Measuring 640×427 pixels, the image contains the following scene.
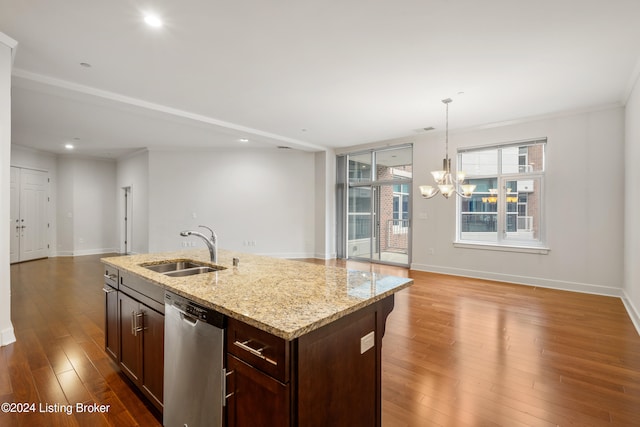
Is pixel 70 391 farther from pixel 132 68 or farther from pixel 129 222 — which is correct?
pixel 129 222

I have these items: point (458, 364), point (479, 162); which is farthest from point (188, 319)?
point (479, 162)

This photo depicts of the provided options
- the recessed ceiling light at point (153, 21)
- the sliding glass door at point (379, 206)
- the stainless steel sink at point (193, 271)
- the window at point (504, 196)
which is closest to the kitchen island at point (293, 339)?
the stainless steel sink at point (193, 271)

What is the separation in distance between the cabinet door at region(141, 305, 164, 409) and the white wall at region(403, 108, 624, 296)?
547 centimetres

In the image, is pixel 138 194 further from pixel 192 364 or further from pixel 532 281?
pixel 532 281

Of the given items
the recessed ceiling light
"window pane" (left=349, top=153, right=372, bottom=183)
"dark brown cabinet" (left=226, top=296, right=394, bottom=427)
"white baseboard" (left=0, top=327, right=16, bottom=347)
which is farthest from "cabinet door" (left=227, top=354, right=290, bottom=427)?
"window pane" (left=349, top=153, right=372, bottom=183)

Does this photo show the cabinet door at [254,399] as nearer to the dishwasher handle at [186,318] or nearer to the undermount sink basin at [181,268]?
the dishwasher handle at [186,318]

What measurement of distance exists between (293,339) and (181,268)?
6.07 ft

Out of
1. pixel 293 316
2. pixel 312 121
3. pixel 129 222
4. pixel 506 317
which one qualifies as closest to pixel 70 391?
pixel 293 316

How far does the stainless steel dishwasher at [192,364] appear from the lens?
1386 mm

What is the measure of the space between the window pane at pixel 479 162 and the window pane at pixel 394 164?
3.56 ft

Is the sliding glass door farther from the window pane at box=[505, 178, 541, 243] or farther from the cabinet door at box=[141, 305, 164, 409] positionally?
the cabinet door at box=[141, 305, 164, 409]

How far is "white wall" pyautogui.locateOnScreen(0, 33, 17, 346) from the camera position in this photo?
2771 millimetres

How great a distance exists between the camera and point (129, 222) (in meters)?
8.62

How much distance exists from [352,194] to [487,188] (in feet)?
10.4
